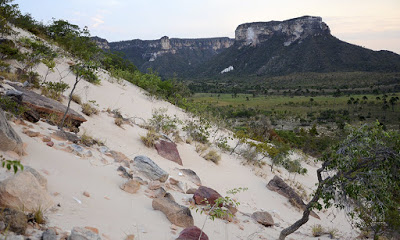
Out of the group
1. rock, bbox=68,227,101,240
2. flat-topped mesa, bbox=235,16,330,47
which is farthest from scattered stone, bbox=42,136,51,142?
flat-topped mesa, bbox=235,16,330,47

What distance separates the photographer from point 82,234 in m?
2.61

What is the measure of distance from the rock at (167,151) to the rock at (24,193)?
4.57 metres

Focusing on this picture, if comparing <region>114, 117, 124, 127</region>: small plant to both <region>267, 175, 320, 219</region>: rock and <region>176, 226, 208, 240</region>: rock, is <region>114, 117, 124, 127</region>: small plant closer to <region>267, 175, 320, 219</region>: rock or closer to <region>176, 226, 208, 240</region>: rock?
<region>267, 175, 320, 219</region>: rock

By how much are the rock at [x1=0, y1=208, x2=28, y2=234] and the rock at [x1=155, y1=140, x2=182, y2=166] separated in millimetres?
Answer: 5110

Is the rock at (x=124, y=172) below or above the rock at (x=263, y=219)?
above

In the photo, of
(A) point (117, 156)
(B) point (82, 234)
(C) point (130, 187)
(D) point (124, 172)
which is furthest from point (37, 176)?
(A) point (117, 156)

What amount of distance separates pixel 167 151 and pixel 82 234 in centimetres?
515

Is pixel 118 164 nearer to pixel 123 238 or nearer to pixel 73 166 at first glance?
pixel 73 166

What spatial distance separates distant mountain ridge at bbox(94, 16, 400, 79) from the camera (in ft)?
322

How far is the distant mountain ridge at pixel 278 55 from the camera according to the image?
98.1m

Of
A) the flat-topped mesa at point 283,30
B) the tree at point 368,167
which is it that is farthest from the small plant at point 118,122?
the flat-topped mesa at point 283,30

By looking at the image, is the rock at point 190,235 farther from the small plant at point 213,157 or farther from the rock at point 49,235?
the small plant at point 213,157

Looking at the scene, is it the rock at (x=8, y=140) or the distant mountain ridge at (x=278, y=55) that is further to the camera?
the distant mountain ridge at (x=278, y=55)

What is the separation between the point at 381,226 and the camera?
6.05 m
